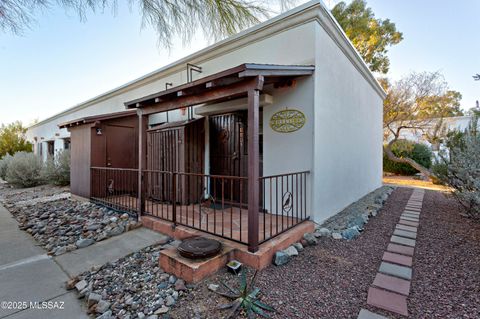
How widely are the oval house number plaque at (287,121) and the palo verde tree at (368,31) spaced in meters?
11.6

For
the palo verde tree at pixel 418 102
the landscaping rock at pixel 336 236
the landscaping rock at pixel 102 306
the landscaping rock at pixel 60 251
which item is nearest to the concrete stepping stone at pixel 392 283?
the landscaping rock at pixel 336 236

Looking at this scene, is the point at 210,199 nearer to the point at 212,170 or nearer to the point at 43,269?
the point at 212,170

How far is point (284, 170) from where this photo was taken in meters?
4.21

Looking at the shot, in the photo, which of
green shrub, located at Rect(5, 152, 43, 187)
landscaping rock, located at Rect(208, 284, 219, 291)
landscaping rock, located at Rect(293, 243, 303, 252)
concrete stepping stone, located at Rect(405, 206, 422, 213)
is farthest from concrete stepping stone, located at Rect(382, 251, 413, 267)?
green shrub, located at Rect(5, 152, 43, 187)

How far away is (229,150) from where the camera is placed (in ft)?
16.9

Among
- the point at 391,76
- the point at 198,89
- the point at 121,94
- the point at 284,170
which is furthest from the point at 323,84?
the point at 391,76

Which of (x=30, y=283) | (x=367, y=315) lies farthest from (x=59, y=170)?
(x=367, y=315)

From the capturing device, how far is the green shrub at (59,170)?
8930 mm

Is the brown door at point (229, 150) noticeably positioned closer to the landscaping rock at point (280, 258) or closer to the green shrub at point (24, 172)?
the landscaping rock at point (280, 258)

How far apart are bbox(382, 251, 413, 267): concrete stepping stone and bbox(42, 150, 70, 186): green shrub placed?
419 inches

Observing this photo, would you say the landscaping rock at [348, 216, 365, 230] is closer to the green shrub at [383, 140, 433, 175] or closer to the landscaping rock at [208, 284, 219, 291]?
the landscaping rock at [208, 284, 219, 291]

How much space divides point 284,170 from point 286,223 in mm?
1004

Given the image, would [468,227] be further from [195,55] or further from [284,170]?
[195,55]

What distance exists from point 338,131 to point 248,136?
299 centimetres
